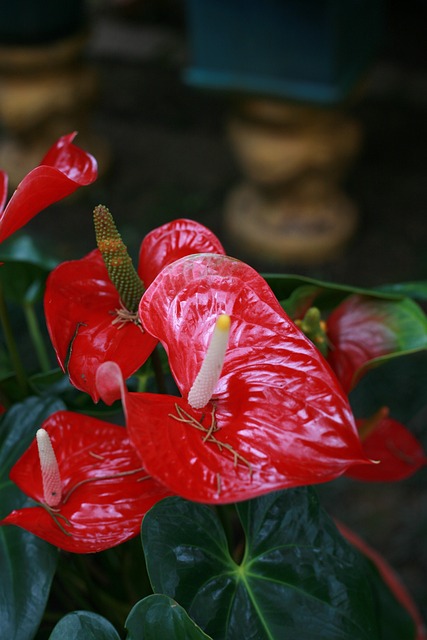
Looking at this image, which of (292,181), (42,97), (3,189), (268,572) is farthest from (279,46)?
(268,572)

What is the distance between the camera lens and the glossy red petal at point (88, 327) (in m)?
0.46

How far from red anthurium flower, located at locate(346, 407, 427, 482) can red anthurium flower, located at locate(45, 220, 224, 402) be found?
227mm

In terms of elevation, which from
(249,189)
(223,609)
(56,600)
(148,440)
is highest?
(148,440)

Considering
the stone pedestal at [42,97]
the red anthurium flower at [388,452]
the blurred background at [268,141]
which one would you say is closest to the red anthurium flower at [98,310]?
the red anthurium flower at [388,452]

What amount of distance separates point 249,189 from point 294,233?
202 mm

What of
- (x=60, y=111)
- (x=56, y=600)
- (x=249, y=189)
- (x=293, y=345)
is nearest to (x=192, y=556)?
(x=293, y=345)

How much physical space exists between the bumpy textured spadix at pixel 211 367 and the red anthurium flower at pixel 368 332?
0.57ft

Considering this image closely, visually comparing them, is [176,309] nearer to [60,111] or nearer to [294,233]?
[294,233]

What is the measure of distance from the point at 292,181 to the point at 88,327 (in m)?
1.39

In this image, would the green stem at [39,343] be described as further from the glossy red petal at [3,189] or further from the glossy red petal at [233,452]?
the glossy red petal at [233,452]

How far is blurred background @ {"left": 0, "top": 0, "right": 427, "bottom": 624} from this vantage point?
1.60m

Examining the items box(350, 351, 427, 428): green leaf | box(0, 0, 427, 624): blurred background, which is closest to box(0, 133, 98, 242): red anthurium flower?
box(0, 0, 427, 624): blurred background

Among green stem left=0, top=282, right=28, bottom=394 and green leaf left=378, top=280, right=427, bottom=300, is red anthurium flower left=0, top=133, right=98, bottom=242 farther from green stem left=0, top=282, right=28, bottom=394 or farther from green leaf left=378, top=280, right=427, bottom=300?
green leaf left=378, top=280, right=427, bottom=300

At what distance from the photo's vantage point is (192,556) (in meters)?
0.48
